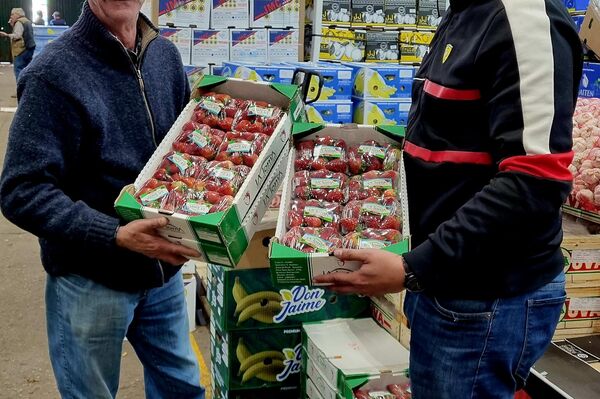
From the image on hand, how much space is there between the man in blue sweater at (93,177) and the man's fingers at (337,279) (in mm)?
361

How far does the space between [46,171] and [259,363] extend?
145 centimetres

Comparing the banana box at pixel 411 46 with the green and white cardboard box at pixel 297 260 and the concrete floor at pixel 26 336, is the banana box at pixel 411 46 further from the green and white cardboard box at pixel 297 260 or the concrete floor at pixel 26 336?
the green and white cardboard box at pixel 297 260

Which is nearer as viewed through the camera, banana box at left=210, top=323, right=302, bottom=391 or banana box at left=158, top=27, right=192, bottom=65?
banana box at left=210, top=323, right=302, bottom=391

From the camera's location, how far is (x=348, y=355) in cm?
Result: 244

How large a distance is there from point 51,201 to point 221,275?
1162 millimetres

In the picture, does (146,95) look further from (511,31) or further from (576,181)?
(576,181)

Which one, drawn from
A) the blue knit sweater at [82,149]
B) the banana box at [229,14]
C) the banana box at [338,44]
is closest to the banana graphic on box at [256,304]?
the blue knit sweater at [82,149]

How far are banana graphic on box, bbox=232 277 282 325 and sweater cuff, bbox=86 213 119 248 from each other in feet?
3.41

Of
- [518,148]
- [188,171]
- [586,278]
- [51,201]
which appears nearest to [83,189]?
[51,201]

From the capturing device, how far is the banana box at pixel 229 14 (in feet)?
17.4

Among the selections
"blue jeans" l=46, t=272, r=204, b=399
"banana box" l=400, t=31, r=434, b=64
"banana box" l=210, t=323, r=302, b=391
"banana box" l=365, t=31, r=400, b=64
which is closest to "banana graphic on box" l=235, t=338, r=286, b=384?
"banana box" l=210, t=323, r=302, b=391

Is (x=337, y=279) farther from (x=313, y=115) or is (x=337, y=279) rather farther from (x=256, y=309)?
(x=313, y=115)

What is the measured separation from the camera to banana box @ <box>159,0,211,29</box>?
5.07 m

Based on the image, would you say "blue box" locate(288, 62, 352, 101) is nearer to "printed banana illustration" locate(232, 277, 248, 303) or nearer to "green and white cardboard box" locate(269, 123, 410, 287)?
"printed banana illustration" locate(232, 277, 248, 303)
